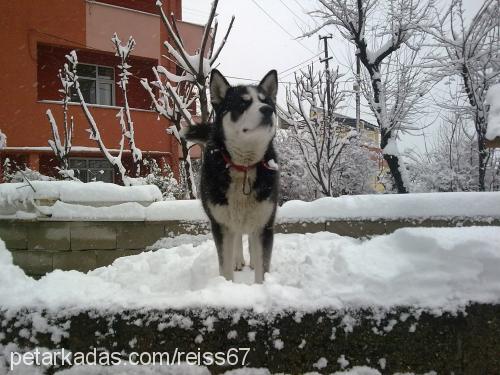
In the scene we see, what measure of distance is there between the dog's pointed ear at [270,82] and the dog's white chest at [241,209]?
2.96 ft

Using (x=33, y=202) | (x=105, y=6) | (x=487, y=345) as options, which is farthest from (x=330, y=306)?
(x=105, y=6)

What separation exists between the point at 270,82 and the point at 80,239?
116 inches

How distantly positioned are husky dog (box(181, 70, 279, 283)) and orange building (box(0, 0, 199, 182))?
10.3 meters

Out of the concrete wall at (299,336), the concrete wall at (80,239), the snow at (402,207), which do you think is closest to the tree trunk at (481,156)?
the snow at (402,207)

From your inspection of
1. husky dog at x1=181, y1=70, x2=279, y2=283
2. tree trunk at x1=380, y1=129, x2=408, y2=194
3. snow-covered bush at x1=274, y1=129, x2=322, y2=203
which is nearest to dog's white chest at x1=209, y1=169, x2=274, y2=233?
husky dog at x1=181, y1=70, x2=279, y2=283

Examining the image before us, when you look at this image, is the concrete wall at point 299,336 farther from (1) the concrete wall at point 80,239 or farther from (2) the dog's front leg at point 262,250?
(1) the concrete wall at point 80,239

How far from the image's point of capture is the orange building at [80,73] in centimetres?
1212

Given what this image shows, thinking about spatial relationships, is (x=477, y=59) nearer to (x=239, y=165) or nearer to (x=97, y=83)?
(x=239, y=165)

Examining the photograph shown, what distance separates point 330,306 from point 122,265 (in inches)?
107

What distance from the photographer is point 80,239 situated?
4.52 m

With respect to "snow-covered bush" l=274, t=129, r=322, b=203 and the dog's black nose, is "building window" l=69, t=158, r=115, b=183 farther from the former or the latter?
the dog's black nose

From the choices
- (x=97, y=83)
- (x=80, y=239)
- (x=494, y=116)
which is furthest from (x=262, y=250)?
(x=97, y=83)

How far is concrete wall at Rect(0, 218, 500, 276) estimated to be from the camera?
4.48 metres

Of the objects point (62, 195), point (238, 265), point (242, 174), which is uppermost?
point (242, 174)
